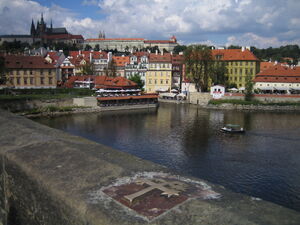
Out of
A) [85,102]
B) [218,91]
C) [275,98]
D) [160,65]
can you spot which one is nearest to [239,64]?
[218,91]

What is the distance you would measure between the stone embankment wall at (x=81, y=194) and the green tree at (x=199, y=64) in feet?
169

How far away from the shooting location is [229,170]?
19.0 metres

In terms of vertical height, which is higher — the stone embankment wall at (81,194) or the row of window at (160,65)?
the row of window at (160,65)

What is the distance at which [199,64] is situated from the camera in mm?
57188

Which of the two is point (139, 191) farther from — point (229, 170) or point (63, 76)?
point (63, 76)

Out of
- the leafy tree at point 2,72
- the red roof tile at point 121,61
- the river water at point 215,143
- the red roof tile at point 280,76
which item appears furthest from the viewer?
the red roof tile at point 121,61

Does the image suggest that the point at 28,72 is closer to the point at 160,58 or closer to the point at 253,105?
the point at 160,58

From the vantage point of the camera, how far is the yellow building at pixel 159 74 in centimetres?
6406

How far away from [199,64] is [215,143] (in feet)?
111

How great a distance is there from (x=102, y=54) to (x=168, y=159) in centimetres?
5747

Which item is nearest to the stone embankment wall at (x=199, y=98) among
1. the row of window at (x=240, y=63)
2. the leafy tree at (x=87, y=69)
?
the row of window at (x=240, y=63)

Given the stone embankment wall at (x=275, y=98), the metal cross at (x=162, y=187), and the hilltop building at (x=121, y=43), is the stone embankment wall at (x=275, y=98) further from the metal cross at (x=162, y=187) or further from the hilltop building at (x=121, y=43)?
the hilltop building at (x=121, y=43)

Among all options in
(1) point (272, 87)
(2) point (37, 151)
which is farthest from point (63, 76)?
(2) point (37, 151)

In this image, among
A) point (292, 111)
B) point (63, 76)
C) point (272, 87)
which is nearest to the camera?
point (292, 111)
